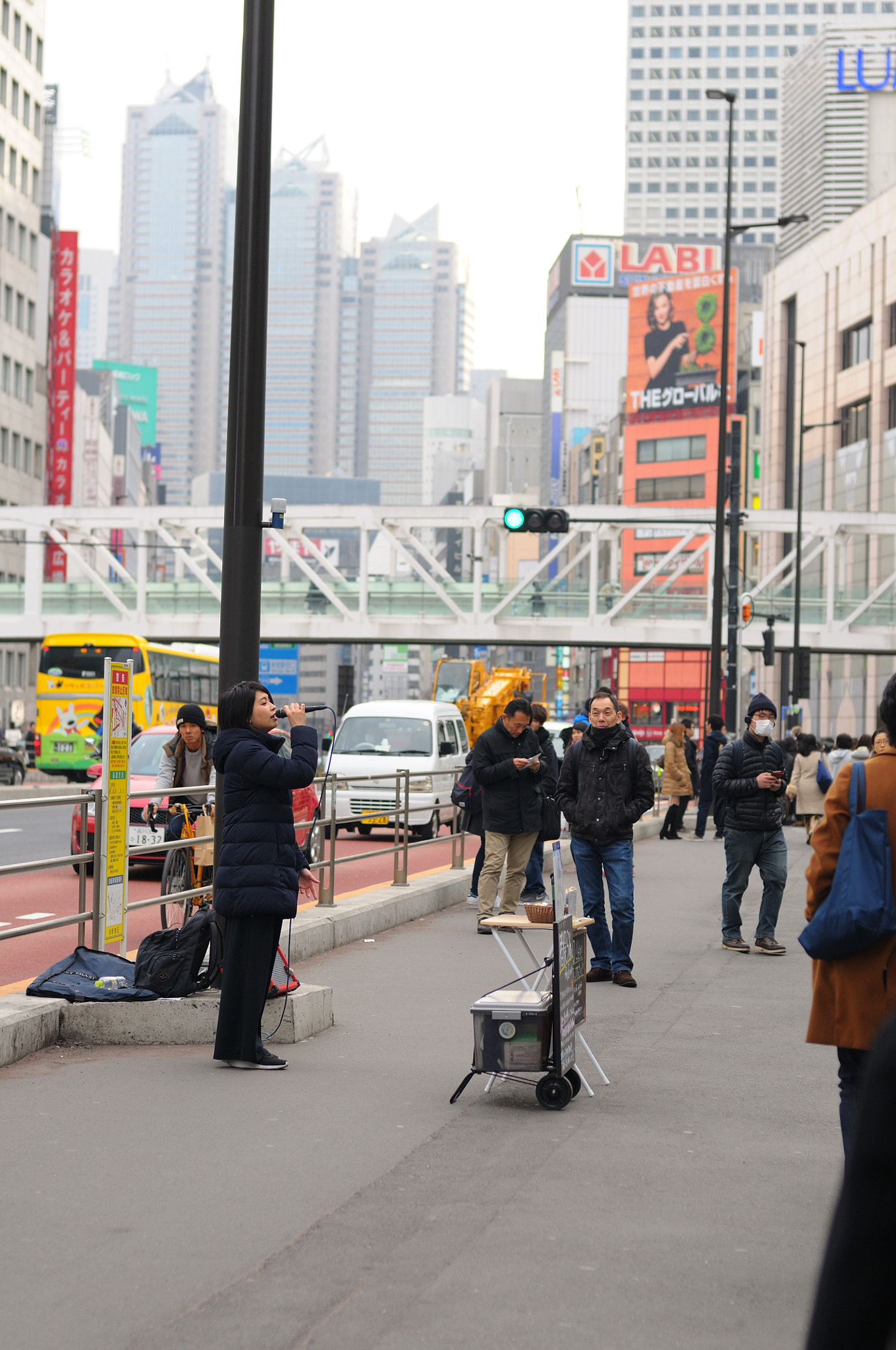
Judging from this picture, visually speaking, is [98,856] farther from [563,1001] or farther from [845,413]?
[845,413]

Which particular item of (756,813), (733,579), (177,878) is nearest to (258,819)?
(177,878)

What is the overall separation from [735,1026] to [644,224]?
185 m

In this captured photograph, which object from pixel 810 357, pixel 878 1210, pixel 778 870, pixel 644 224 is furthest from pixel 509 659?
pixel 878 1210

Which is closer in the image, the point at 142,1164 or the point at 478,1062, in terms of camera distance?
the point at 142,1164

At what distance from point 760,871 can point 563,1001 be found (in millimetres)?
6004

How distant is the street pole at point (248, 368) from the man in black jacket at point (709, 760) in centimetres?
1708

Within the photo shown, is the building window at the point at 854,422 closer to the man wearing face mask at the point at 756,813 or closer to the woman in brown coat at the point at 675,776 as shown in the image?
the woman in brown coat at the point at 675,776

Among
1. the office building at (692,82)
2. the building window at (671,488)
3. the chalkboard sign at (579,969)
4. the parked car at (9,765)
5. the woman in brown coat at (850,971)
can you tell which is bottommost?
the parked car at (9,765)

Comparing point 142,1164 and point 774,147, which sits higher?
point 774,147

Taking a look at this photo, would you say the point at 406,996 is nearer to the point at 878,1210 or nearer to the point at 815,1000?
the point at 815,1000

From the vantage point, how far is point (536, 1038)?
687 centimetres

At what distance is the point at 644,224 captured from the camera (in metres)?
185

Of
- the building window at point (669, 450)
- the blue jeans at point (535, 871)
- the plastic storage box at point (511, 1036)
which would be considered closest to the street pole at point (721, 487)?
the blue jeans at point (535, 871)

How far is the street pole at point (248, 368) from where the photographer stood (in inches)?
321
